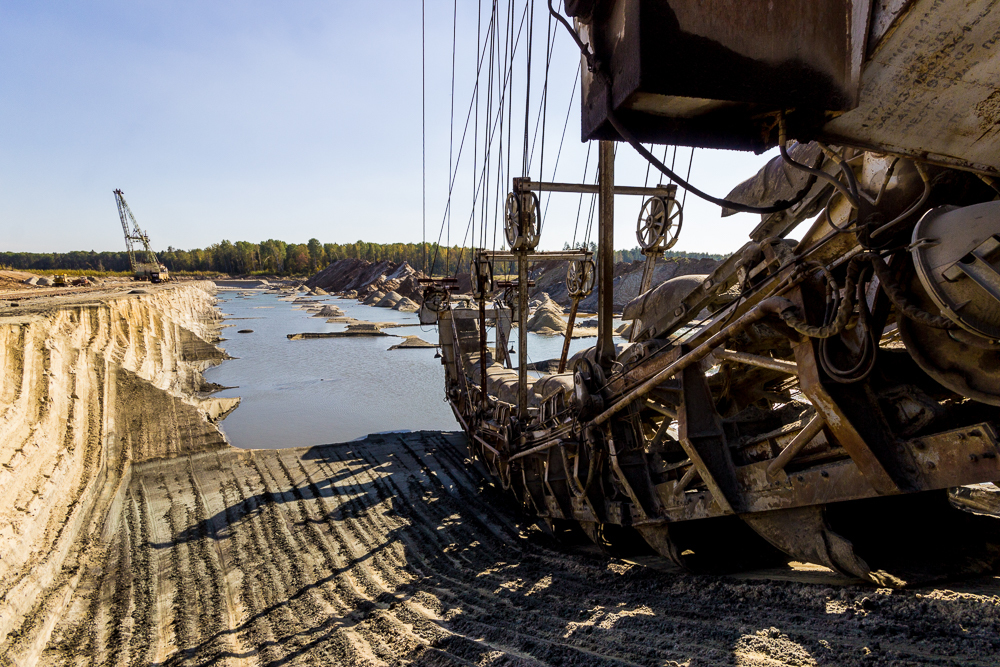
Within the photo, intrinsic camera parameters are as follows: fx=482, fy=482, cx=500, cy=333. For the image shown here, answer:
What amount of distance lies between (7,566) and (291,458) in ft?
16.1

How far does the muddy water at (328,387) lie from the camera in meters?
14.7

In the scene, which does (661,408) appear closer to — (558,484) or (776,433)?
(776,433)

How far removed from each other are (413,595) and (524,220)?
4.90m

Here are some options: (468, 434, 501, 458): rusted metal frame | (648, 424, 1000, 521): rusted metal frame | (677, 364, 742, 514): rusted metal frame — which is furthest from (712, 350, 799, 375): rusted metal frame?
(468, 434, 501, 458): rusted metal frame

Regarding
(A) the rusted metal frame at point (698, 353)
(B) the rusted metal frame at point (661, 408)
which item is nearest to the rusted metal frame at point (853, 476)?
(B) the rusted metal frame at point (661, 408)

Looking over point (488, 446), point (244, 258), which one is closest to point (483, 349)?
point (488, 446)

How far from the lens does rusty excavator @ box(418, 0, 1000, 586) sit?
5.85 feet

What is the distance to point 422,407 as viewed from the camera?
1736cm

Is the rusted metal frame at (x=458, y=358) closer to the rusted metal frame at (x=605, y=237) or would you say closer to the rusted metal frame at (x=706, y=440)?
the rusted metal frame at (x=605, y=237)

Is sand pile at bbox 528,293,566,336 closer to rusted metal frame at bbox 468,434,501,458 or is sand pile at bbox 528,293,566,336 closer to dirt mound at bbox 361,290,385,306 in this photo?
rusted metal frame at bbox 468,434,501,458

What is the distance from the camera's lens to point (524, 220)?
6656mm

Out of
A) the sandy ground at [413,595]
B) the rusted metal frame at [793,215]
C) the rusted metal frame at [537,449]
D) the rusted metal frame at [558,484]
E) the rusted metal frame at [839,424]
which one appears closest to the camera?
the rusted metal frame at [839,424]

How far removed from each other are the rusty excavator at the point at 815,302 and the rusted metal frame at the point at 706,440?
0.7 inches

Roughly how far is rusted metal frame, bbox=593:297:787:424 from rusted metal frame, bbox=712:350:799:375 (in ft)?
0.33
